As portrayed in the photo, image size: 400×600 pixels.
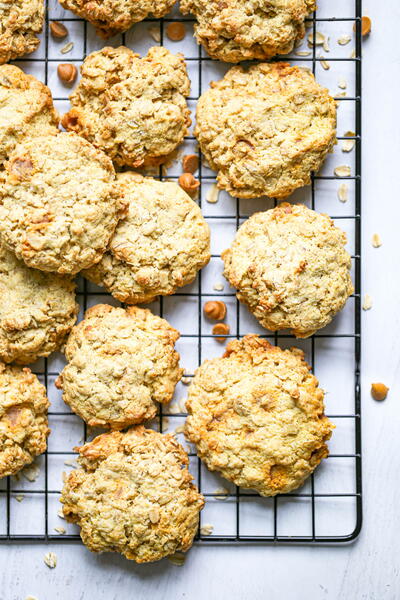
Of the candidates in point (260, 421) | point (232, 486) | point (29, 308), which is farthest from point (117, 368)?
point (232, 486)

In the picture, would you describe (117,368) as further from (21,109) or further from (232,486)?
(21,109)

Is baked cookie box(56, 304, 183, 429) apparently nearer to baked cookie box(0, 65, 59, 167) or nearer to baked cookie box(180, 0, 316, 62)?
baked cookie box(0, 65, 59, 167)

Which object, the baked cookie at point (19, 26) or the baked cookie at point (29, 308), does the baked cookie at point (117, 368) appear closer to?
the baked cookie at point (29, 308)

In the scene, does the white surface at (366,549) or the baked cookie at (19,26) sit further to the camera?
the white surface at (366,549)

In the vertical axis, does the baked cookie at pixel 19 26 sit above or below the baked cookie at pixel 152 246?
above

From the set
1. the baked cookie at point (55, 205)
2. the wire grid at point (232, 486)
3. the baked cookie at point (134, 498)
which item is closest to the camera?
the baked cookie at point (55, 205)

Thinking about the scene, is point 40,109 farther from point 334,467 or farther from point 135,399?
point 334,467

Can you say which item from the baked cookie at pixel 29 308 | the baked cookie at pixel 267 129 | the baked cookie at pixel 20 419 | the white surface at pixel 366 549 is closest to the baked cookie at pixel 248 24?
the baked cookie at pixel 267 129
